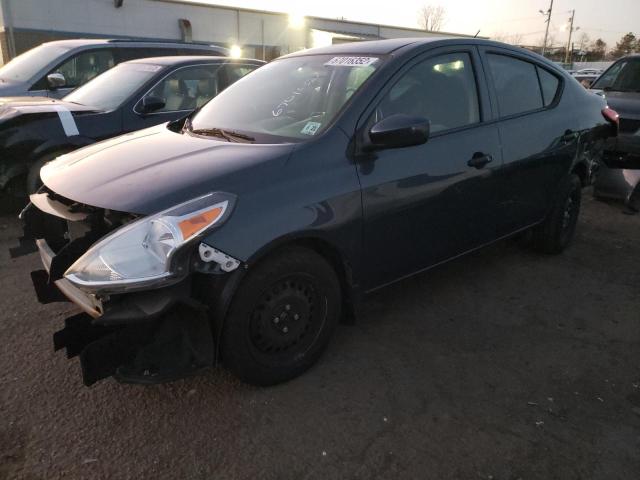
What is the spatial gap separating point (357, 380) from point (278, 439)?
0.60m

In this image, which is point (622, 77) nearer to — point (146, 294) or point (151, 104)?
point (151, 104)

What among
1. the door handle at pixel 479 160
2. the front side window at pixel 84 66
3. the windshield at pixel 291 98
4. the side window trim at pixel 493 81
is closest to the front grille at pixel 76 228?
the windshield at pixel 291 98

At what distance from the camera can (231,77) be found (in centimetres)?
623

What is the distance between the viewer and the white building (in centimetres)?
2436

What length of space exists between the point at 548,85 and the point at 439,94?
140cm

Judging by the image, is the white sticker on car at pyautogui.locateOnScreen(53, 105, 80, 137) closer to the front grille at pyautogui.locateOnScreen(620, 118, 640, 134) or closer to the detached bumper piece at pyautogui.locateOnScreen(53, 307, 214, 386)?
the detached bumper piece at pyautogui.locateOnScreen(53, 307, 214, 386)

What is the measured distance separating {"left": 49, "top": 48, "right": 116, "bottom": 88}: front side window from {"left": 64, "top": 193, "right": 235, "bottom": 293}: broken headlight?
18.2 ft

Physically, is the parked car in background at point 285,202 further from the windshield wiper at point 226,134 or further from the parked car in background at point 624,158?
the parked car in background at point 624,158

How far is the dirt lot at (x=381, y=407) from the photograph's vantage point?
215 cm

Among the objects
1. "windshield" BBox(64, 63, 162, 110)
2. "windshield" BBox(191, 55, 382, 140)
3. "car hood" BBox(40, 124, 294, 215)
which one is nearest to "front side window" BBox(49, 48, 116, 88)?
"windshield" BBox(64, 63, 162, 110)

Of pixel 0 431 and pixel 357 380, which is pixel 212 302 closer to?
pixel 357 380

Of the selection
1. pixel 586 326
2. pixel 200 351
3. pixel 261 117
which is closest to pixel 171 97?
pixel 261 117

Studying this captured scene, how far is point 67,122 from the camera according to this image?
4.91 metres

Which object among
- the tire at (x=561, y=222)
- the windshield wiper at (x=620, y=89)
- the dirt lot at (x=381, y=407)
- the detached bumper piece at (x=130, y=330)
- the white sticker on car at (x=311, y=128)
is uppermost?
the white sticker on car at (x=311, y=128)
